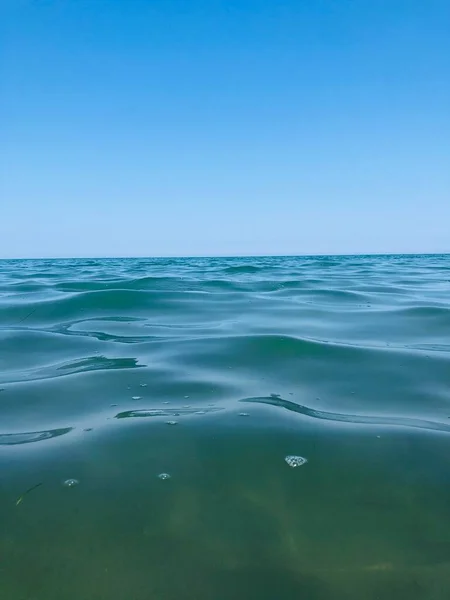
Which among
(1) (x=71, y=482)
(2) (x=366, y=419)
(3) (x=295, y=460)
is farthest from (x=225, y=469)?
(2) (x=366, y=419)

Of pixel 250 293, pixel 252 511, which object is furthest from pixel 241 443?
pixel 250 293

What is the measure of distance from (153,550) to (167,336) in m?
3.97

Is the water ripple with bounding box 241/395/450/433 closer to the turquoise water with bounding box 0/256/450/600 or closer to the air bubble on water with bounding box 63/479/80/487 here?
the turquoise water with bounding box 0/256/450/600

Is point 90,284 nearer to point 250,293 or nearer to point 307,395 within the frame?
point 250,293

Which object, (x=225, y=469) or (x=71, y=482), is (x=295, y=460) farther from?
(x=71, y=482)

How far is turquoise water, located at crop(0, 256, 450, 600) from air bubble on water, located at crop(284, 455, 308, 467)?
0.05 metres

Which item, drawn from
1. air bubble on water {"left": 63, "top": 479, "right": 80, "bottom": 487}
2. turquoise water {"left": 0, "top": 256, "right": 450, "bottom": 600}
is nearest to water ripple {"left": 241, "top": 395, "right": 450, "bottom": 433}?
turquoise water {"left": 0, "top": 256, "right": 450, "bottom": 600}

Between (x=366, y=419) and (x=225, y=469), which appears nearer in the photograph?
(x=225, y=469)

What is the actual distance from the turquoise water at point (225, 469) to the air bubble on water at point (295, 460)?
1.8 inches

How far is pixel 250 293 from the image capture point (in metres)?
10.2

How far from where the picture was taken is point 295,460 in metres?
2.44

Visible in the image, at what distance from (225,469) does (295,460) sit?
377mm

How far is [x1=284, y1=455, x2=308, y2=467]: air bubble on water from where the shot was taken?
240cm

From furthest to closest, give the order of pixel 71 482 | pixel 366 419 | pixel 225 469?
pixel 366 419 → pixel 225 469 → pixel 71 482
